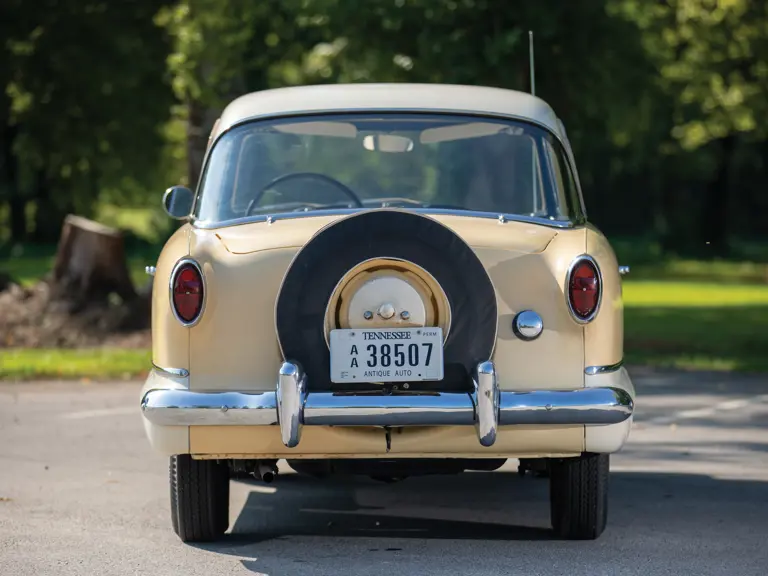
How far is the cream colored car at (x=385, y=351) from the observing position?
21.3ft

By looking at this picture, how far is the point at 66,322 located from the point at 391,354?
39.0 feet

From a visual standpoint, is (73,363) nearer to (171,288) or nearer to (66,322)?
(66,322)

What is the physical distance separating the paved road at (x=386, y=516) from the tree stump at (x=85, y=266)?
660 cm

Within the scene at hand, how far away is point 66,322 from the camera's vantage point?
17.9m

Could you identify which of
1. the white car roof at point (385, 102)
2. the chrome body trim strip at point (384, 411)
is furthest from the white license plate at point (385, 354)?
the white car roof at point (385, 102)

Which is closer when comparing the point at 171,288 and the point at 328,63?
the point at 171,288

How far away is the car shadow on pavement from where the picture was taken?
7145 millimetres

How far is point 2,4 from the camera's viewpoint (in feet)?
75.7

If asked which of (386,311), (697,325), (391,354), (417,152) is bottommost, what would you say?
(697,325)

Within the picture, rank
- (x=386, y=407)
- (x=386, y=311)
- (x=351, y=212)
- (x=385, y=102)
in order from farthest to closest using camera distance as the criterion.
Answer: (x=385, y=102) < (x=351, y=212) < (x=386, y=311) < (x=386, y=407)

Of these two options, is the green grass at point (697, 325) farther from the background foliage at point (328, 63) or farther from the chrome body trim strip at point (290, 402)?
the chrome body trim strip at point (290, 402)

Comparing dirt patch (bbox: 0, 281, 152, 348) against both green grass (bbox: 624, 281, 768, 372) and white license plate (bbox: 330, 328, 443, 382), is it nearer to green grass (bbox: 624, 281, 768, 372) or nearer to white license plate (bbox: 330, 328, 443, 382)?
green grass (bbox: 624, 281, 768, 372)

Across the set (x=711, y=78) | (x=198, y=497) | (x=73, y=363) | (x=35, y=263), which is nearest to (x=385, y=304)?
(x=198, y=497)

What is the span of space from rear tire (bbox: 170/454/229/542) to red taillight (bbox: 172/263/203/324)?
628 millimetres
